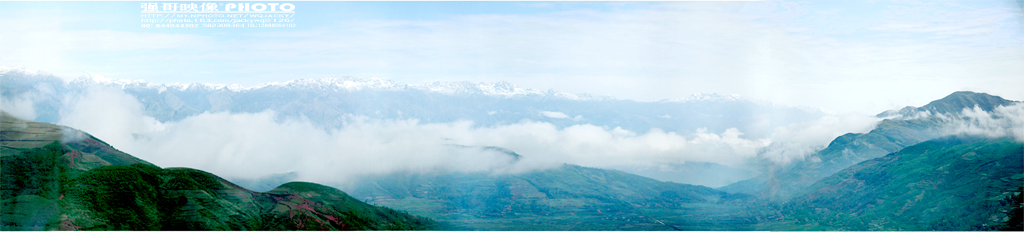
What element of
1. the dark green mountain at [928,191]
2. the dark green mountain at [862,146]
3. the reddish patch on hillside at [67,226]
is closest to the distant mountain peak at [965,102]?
the dark green mountain at [862,146]

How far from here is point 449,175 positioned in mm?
191375

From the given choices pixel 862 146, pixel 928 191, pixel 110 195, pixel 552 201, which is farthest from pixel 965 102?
pixel 110 195

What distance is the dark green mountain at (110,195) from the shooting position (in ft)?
140

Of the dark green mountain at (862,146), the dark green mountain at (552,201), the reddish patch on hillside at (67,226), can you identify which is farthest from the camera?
the dark green mountain at (862,146)

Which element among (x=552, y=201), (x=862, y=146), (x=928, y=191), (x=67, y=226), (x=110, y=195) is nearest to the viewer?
(x=67, y=226)

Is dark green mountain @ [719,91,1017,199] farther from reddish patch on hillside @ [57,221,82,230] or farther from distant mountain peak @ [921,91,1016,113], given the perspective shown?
reddish patch on hillside @ [57,221,82,230]

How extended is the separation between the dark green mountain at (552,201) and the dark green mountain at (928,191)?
51.4 feet

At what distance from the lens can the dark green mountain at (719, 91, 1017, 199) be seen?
135000 mm

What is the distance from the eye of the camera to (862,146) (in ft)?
479

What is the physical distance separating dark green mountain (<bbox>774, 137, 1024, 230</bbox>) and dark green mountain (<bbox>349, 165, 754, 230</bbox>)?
15.7 m

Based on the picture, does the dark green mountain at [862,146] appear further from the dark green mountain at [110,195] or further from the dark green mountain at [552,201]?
the dark green mountain at [110,195]

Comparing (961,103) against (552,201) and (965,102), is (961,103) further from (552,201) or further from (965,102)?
(552,201)

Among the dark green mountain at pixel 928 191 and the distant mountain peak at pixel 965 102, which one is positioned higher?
the distant mountain peak at pixel 965 102

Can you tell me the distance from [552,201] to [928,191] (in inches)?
3616
